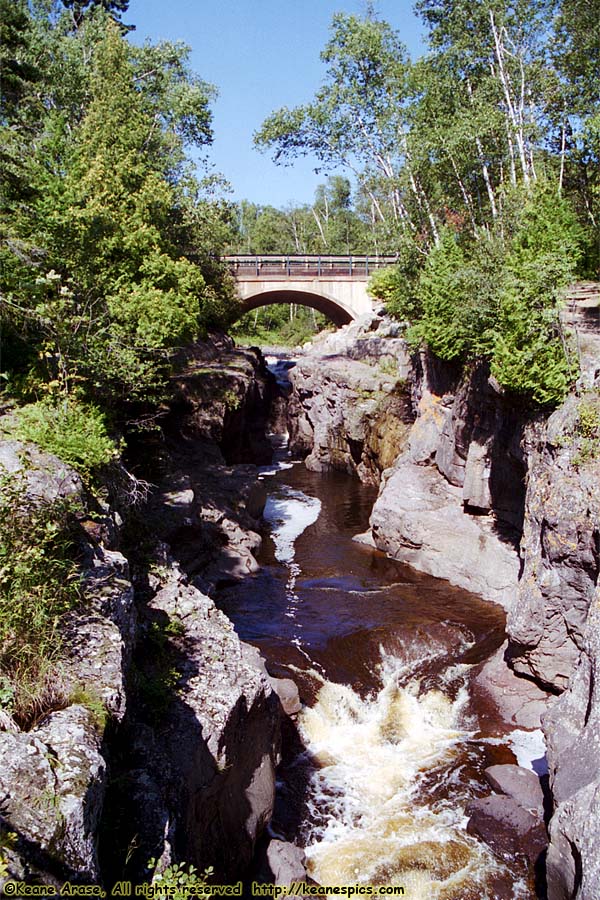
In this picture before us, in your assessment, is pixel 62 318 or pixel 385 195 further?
pixel 385 195

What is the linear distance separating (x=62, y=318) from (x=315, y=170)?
54.6ft

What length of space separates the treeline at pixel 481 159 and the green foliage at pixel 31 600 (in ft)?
34.7

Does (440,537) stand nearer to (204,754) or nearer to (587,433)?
(587,433)

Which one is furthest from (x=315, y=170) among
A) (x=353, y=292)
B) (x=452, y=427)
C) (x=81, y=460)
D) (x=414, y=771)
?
(x=414, y=771)

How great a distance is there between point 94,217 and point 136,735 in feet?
36.5


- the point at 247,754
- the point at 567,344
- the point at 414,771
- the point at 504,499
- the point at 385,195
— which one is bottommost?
the point at 414,771

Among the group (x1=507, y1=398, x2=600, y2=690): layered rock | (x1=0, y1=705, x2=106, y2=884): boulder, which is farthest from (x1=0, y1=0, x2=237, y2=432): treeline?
(x1=507, y1=398, x2=600, y2=690): layered rock

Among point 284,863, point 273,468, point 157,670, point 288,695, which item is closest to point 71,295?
point 157,670

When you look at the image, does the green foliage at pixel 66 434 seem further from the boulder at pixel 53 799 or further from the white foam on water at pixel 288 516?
the white foam on water at pixel 288 516

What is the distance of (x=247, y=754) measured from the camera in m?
9.65

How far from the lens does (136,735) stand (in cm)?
808

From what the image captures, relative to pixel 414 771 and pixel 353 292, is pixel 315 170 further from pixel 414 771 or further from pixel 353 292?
pixel 414 771

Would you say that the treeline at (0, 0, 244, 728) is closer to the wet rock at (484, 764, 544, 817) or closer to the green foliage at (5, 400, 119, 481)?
the green foliage at (5, 400, 119, 481)

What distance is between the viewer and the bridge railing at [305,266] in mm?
41500
